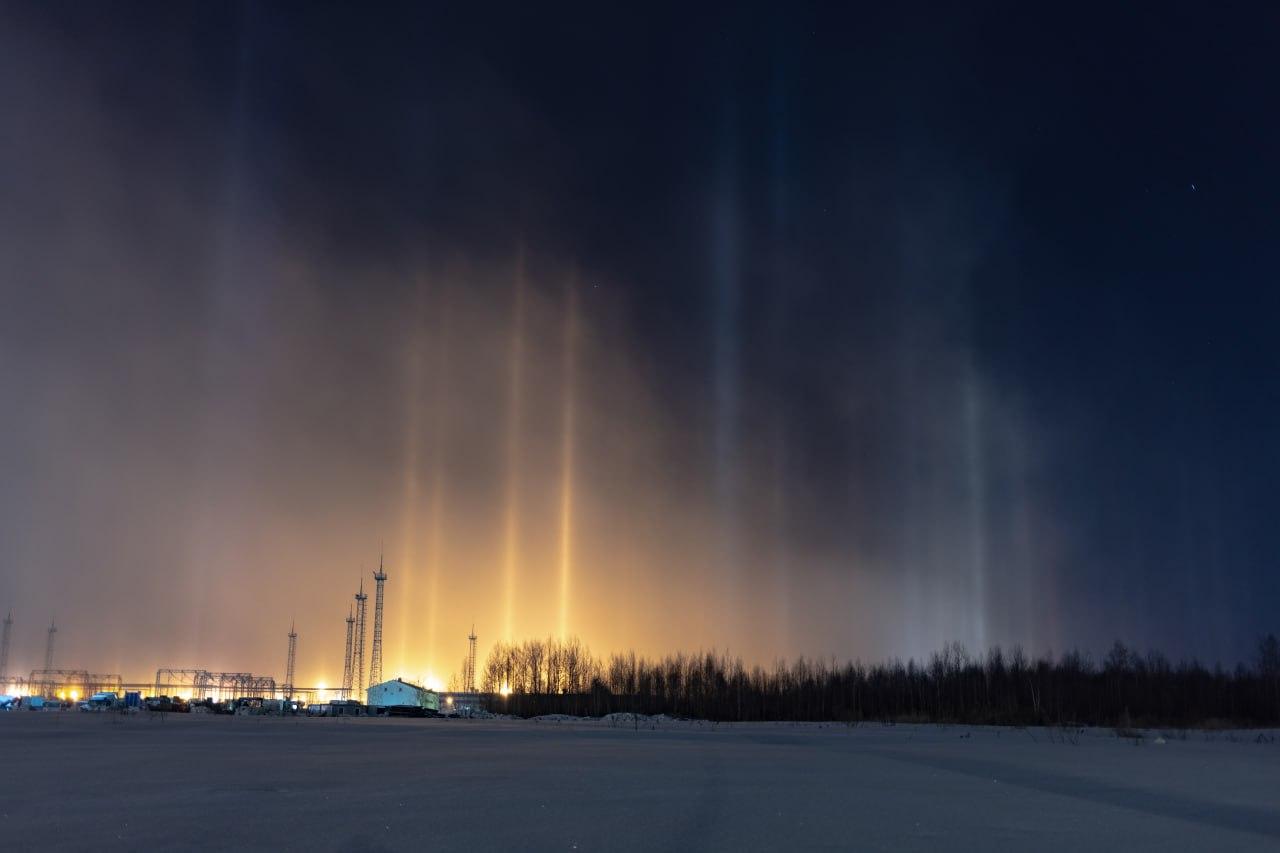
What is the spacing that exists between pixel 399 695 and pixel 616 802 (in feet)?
450

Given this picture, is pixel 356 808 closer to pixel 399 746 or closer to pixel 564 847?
pixel 564 847

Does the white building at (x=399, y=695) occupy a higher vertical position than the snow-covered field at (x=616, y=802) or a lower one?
lower

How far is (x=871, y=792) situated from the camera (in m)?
15.7

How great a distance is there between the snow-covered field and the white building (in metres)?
121

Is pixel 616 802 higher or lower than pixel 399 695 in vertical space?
higher

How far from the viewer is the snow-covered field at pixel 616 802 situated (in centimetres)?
1073

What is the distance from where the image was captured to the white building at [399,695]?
140250 mm

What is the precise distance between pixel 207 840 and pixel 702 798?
7.18 meters

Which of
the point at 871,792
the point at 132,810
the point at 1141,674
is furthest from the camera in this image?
the point at 1141,674

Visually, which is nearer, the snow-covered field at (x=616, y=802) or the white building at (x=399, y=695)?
the snow-covered field at (x=616, y=802)

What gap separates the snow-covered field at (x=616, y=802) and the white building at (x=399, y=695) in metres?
121

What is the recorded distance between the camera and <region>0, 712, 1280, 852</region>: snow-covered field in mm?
10727

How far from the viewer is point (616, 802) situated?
13.8 metres

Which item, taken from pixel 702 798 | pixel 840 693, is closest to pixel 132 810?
pixel 702 798
